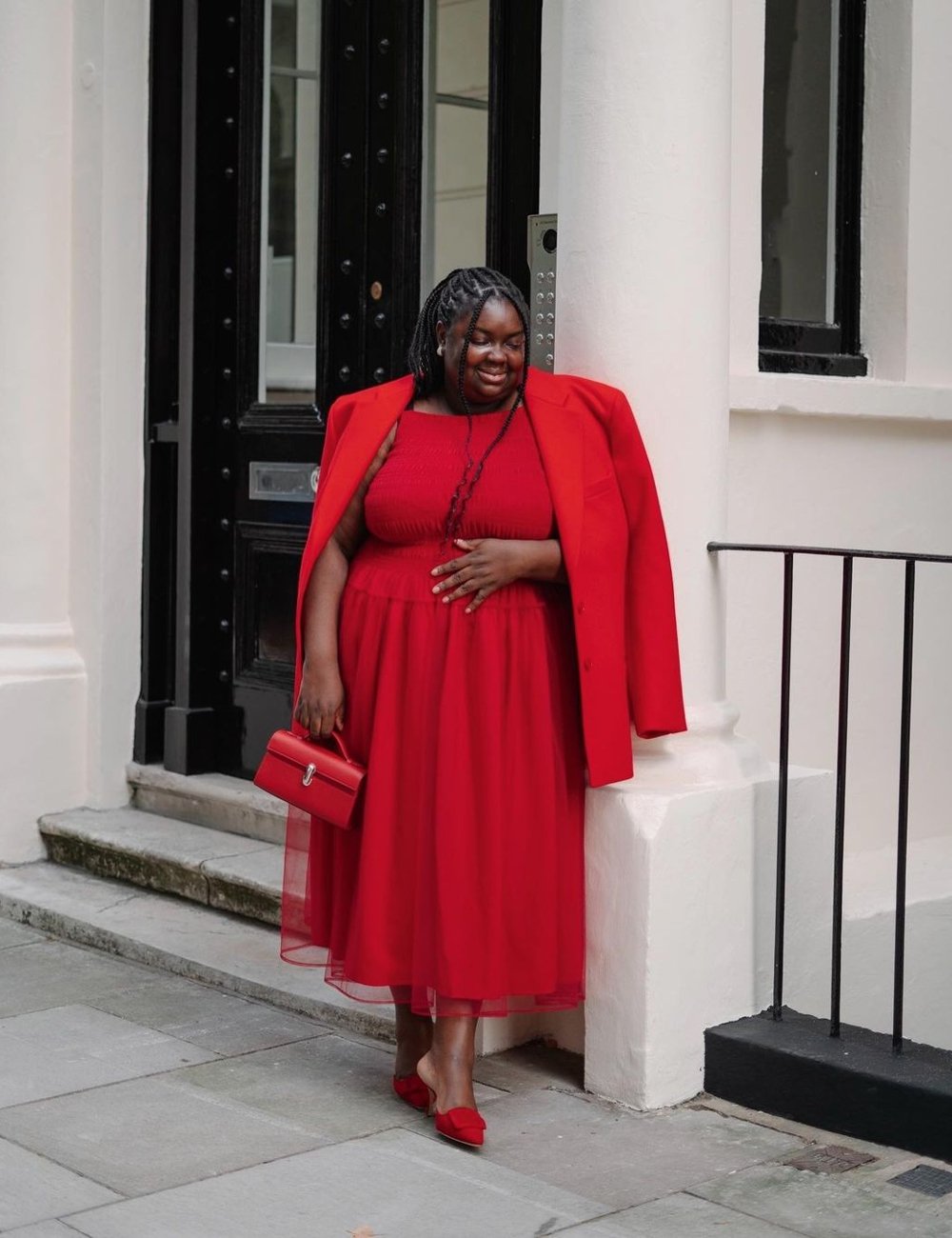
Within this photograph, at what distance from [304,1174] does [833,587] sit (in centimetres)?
217

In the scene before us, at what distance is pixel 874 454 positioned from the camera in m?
5.03

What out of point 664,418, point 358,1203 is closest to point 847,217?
point 664,418

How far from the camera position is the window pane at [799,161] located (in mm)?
5035

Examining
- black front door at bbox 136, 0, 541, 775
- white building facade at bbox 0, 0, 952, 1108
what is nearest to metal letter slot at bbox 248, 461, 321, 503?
black front door at bbox 136, 0, 541, 775

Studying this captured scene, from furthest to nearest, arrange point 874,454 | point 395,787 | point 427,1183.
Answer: point 874,454 < point 395,787 < point 427,1183

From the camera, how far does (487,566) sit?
12.4ft

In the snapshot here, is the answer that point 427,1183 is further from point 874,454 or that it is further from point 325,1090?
point 874,454

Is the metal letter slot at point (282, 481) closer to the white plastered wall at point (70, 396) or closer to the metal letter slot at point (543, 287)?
the white plastered wall at point (70, 396)

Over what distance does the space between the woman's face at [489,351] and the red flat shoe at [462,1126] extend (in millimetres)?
1439

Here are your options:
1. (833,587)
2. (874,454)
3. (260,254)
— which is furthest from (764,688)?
(260,254)

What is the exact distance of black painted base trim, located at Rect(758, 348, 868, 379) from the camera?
4.94 meters

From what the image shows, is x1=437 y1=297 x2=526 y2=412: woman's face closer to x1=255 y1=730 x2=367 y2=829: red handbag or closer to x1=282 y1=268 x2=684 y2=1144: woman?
x1=282 y1=268 x2=684 y2=1144: woman

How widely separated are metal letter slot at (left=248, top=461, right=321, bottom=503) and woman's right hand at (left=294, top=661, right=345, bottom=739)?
6.35 ft

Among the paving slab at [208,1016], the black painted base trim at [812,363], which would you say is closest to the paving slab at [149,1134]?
the paving slab at [208,1016]
